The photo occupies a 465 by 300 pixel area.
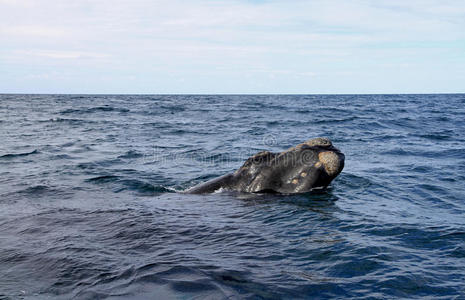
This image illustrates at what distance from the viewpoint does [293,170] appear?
8.07 metres

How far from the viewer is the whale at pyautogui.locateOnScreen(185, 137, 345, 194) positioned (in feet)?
25.4

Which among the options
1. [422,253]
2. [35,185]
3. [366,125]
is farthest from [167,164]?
Answer: [366,125]

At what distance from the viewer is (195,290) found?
4.35 m

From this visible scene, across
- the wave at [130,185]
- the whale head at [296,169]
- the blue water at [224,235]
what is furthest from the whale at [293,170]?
the wave at [130,185]

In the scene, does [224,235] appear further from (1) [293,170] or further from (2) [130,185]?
(2) [130,185]

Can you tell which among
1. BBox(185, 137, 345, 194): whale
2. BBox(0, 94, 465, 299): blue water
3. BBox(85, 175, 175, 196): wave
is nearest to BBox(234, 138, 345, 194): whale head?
BBox(185, 137, 345, 194): whale

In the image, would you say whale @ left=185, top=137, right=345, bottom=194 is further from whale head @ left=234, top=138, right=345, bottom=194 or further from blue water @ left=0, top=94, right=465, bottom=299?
blue water @ left=0, top=94, right=465, bottom=299

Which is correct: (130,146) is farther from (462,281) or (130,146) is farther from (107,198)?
(462,281)

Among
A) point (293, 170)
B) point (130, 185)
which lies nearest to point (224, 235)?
point (293, 170)

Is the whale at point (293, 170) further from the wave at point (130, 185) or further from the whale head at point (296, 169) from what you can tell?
the wave at point (130, 185)

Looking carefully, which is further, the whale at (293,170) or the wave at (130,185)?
the wave at (130,185)

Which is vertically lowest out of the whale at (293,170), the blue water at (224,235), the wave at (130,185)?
the wave at (130,185)

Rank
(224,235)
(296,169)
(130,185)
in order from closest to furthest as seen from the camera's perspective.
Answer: (224,235) < (296,169) < (130,185)

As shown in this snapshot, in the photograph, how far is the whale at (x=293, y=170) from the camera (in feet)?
25.4
